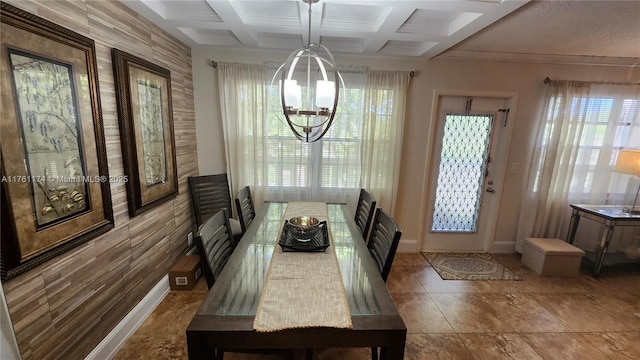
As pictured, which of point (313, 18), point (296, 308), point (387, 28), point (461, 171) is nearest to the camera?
point (296, 308)

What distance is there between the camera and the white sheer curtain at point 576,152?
9.91 feet

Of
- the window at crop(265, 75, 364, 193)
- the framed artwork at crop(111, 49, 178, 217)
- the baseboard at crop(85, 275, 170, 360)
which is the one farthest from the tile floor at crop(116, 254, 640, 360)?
the window at crop(265, 75, 364, 193)

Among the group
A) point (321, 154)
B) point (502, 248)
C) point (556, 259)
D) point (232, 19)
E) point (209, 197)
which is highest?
point (232, 19)

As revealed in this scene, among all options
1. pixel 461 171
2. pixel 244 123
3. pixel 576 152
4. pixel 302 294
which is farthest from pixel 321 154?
pixel 576 152

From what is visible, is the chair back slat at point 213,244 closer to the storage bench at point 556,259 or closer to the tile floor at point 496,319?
the tile floor at point 496,319

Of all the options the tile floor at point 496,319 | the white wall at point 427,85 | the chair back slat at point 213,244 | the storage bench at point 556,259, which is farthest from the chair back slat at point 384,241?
the storage bench at point 556,259

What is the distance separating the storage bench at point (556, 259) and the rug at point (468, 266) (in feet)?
1.07

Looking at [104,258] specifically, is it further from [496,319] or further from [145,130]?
[496,319]

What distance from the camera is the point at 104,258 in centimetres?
171

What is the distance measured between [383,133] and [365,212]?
110 centimetres

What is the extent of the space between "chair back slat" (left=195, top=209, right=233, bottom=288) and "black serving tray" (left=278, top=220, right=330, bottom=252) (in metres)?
0.38

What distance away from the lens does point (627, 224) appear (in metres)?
2.78

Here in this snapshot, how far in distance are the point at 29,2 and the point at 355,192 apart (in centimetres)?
283

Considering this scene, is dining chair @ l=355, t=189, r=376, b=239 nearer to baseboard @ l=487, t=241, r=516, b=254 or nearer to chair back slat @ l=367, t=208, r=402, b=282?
chair back slat @ l=367, t=208, r=402, b=282
